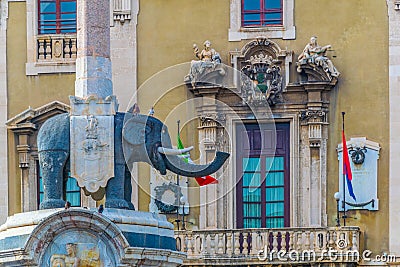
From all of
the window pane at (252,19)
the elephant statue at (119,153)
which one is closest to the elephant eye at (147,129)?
the elephant statue at (119,153)

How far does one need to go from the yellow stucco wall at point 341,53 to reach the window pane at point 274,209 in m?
1.27

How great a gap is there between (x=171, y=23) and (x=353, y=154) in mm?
5963

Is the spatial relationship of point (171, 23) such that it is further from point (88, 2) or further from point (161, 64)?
→ point (88, 2)

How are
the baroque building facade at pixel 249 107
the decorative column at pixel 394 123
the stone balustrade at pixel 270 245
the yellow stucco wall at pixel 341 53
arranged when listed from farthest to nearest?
the yellow stucco wall at pixel 341 53, the baroque building facade at pixel 249 107, the decorative column at pixel 394 123, the stone balustrade at pixel 270 245

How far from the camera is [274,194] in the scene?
60781 mm

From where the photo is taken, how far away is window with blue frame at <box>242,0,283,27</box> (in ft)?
200

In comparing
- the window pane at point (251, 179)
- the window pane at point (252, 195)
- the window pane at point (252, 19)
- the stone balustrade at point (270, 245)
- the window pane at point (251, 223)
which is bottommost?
the stone balustrade at point (270, 245)

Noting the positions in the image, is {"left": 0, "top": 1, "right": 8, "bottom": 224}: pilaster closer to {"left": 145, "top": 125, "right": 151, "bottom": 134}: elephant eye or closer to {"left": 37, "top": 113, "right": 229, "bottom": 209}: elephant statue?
{"left": 37, "top": 113, "right": 229, "bottom": 209}: elephant statue

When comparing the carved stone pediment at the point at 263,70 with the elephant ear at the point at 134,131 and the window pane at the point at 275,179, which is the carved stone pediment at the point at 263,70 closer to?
the window pane at the point at 275,179

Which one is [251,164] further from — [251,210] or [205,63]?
[205,63]

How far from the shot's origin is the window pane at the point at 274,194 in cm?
6072

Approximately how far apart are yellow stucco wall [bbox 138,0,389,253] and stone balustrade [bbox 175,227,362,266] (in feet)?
3.76

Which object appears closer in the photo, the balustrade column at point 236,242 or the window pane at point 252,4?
the balustrade column at point 236,242

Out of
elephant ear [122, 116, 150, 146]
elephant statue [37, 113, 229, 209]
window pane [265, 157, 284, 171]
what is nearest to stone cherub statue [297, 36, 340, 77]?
window pane [265, 157, 284, 171]
